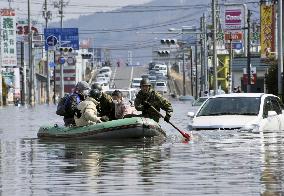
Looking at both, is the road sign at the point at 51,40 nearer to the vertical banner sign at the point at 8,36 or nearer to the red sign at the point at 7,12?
the red sign at the point at 7,12

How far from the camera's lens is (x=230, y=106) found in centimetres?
2927

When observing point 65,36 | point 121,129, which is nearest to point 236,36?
point 65,36

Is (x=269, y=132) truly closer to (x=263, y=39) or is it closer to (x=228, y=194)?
(x=228, y=194)

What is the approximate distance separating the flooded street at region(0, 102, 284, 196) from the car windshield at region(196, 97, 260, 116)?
0.98m

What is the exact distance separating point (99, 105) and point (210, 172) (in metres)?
11.0

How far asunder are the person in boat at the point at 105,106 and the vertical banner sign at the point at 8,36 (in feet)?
272

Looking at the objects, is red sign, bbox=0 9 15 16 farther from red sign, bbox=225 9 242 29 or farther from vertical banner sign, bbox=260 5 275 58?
vertical banner sign, bbox=260 5 275 58

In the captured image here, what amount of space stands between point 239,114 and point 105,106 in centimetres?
328

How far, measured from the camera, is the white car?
27.9m

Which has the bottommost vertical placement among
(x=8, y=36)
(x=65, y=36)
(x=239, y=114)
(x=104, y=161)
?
(x=104, y=161)

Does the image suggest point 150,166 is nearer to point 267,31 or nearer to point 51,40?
point 267,31

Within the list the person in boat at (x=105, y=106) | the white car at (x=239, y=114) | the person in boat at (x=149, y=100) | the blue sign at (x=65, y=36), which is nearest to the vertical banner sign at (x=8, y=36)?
the blue sign at (x=65, y=36)

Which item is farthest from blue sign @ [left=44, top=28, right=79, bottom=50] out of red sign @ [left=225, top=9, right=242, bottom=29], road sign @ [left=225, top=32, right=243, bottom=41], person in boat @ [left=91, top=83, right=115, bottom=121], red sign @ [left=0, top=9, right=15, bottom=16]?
person in boat @ [left=91, top=83, right=115, bottom=121]

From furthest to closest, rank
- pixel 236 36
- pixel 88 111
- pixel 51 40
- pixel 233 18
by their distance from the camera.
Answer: pixel 236 36, pixel 233 18, pixel 51 40, pixel 88 111
